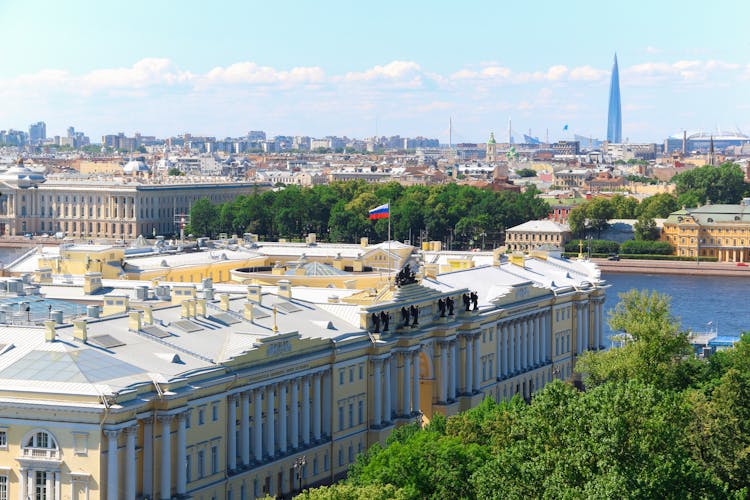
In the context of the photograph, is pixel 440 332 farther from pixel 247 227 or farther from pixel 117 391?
pixel 247 227

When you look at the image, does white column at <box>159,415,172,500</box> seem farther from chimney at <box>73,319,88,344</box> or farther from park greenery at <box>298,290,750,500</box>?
park greenery at <box>298,290,750,500</box>

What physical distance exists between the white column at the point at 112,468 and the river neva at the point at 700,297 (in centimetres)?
3342

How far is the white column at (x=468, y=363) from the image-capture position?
4494 cm

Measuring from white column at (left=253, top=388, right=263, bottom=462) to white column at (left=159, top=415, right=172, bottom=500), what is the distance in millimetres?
3796

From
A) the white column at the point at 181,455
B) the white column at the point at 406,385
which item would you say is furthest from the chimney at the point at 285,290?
the white column at the point at 181,455

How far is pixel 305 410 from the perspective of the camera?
35688 mm

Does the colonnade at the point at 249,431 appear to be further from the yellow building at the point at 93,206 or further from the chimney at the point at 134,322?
the yellow building at the point at 93,206

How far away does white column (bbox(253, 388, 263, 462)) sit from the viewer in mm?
33500

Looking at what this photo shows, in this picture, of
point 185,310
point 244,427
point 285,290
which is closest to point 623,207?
point 285,290

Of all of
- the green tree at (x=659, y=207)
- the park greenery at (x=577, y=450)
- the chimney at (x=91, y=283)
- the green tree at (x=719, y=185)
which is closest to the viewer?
the park greenery at (x=577, y=450)

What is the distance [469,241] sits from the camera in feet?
373

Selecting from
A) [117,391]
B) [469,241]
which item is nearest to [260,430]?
[117,391]

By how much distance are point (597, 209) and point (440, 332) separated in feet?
246

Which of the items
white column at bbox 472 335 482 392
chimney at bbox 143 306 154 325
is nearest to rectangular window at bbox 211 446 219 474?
chimney at bbox 143 306 154 325
